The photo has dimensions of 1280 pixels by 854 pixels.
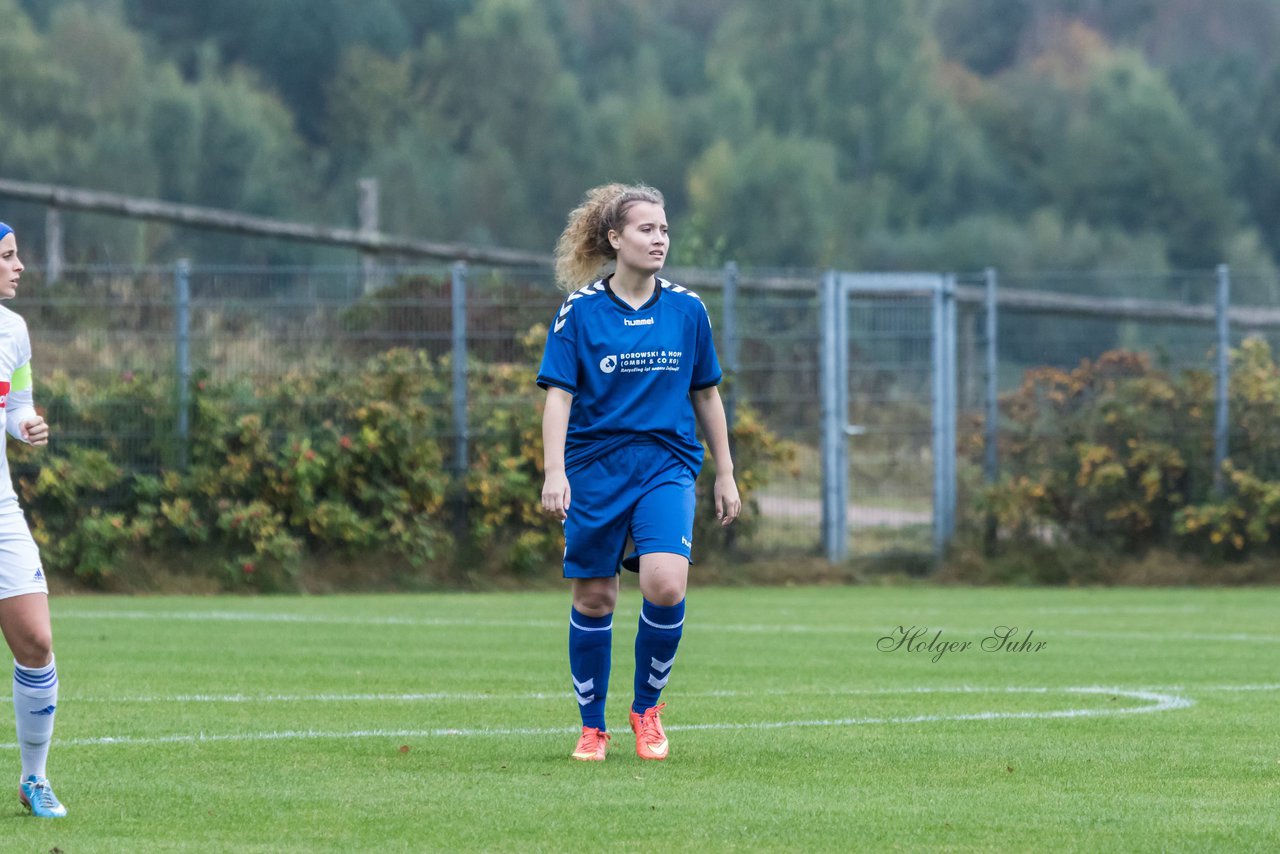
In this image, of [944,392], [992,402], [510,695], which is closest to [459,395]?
[944,392]

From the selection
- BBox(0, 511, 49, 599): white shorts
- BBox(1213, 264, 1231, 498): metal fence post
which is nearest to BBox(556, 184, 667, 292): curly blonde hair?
BBox(0, 511, 49, 599): white shorts

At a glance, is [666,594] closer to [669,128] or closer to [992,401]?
[992,401]

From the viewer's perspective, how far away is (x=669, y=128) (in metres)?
85.5

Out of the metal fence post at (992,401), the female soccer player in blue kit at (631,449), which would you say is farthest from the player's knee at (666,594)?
the metal fence post at (992,401)

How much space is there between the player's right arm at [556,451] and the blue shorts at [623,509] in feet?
0.35

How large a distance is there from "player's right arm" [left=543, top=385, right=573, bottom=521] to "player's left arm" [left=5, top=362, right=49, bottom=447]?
1682 mm

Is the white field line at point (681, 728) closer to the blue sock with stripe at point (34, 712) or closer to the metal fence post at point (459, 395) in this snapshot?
the blue sock with stripe at point (34, 712)

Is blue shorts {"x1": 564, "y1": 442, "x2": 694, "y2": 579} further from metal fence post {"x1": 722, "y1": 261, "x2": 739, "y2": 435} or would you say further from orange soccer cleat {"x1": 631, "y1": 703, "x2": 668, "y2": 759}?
metal fence post {"x1": 722, "y1": 261, "x2": 739, "y2": 435}

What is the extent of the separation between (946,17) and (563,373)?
106494 mm

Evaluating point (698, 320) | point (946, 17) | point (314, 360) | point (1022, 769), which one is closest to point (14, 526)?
point (698, 320)

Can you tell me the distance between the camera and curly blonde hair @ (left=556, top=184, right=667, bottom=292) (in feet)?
26.2

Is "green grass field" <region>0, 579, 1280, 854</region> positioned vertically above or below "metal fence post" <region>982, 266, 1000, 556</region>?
below

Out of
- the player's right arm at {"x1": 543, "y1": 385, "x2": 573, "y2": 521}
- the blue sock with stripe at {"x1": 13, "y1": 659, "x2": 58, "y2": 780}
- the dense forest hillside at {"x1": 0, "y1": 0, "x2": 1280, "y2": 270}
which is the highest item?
the dense forest hillside at {"x1": 0, "y1": 0, "x2": 1280, "y2": 270}
